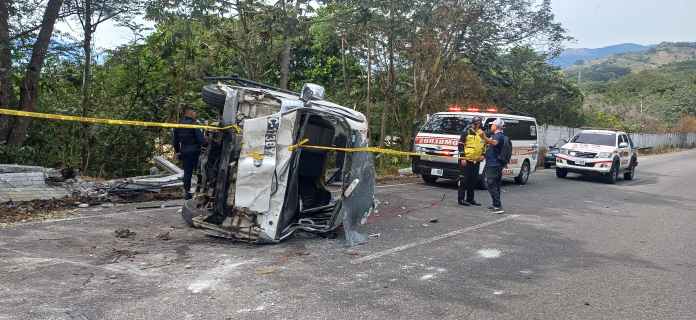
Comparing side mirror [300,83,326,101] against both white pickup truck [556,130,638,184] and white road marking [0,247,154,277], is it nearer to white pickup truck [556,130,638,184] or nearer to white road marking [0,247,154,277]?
white road marking [0,247,154,277]

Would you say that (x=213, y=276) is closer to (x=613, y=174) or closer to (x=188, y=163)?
(x=188, y=163)

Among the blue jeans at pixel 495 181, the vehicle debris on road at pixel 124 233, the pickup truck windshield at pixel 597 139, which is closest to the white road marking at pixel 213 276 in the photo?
the vehicle debris on road at pixel 124 233

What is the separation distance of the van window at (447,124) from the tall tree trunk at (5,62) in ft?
30.8

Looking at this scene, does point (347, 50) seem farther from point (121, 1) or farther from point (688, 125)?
point (688, 125)

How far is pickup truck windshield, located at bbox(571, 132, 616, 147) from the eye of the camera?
62.0 ft

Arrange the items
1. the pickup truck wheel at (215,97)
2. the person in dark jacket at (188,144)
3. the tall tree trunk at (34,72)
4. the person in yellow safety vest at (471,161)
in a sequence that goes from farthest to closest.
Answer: the tall tree trunk at (34,72)
the person in yellow safety vest at (471,161)
the person in dark jacket at (188,144)
the pickup truck wheel at (215,97)

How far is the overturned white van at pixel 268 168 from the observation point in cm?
689

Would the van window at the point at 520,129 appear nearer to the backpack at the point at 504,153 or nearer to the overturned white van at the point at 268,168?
the backpack at the point at 504,153

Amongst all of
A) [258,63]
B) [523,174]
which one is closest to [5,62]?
[258,63]

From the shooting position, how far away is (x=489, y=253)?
7.09 m

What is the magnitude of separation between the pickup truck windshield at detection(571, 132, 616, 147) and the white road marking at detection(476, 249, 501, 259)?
13.5 metres

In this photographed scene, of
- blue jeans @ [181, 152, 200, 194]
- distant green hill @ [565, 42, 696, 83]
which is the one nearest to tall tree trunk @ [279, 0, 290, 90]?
blue jeans @ [181, 152, 200, 194]

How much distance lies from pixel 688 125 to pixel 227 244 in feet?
237

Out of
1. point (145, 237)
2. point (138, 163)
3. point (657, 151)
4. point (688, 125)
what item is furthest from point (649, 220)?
point (688, 125)
